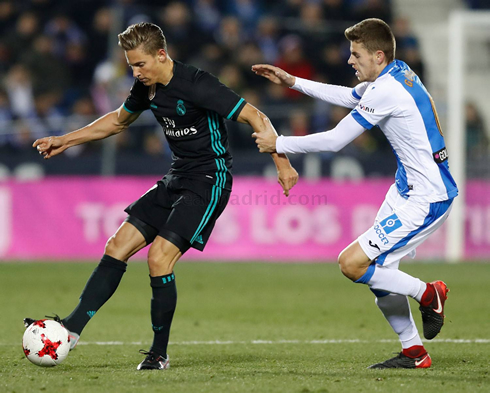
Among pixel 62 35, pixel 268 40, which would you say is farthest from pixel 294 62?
pixel 62 35

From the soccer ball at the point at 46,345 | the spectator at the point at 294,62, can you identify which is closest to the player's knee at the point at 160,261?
the soccer ball at the point at 46,345

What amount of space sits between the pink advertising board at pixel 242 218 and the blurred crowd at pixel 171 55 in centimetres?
68

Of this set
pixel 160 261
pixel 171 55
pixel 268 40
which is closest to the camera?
pixel 160 261

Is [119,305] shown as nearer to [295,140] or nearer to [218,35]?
[295,140]

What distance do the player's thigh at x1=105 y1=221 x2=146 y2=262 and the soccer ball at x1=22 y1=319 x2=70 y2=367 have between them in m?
0.62

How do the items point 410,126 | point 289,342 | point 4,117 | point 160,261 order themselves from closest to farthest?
point 410,126
point 160,261
point 289,342
point 4,117

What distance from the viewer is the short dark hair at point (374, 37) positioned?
16.0ft

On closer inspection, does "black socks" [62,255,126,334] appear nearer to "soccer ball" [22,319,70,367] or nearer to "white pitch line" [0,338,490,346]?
"soccer ball" [22,319,70,367]

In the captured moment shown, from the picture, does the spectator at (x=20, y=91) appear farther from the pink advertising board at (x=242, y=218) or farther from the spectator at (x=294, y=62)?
the spectator at (x=294, y=62)

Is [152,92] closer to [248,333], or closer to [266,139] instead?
[266,139]

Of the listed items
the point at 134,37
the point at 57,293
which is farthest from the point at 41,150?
the point at 57,293

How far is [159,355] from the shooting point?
4.95 m

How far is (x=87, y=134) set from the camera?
5500 mm

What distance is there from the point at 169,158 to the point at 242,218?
149 centimetres
